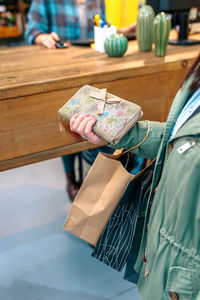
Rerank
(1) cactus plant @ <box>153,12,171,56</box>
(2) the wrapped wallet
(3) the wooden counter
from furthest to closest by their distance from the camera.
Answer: (1) cactus plant @ <box>153,12,171,56</box> → (3) the wooden counter → (2) the wrapped wallet

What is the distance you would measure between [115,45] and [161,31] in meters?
0.21

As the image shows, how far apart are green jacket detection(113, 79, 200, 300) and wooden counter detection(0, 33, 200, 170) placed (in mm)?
325

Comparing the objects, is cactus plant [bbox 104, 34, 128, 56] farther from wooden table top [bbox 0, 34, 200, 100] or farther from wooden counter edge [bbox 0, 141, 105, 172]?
wooden counter edge [bbox 0, 141, 105, 172]

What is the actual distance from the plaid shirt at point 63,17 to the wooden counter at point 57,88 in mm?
618

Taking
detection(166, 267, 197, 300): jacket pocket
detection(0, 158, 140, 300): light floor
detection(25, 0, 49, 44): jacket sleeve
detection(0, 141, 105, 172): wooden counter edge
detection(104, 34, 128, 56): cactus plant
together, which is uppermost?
detection(25, 0, 49, 44): jacket sleeve

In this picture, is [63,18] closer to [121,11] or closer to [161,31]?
→ [121,11]

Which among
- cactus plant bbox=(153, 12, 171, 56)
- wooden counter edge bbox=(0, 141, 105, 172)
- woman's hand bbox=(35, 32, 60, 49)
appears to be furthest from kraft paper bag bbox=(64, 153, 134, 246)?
woman's hand bbox=(35, 32, 60, 49)

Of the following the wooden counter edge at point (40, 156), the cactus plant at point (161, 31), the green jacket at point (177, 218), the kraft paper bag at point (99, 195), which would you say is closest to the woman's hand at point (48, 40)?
the cactus plant at point (161, 31)

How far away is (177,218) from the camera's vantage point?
22.2 inches

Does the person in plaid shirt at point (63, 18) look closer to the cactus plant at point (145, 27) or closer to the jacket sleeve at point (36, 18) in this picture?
the jacket sleeve at point (36, 18)

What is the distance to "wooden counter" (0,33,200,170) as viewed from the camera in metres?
0.94

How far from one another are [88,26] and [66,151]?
1179 millimetres

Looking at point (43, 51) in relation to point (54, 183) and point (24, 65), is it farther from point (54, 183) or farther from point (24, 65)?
point (54, 183)

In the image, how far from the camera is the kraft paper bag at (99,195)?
0.80 m
